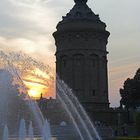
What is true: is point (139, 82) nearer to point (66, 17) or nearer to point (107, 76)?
point (107, 76)

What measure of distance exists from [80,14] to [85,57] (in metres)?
7.02

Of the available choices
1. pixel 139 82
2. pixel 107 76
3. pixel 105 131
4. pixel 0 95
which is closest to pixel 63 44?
pixel 107 76

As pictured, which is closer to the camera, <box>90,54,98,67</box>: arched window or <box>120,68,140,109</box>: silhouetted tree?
<box>120,68,140,109</box>: silhouetted tree

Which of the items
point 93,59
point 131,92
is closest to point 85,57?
point 93,59

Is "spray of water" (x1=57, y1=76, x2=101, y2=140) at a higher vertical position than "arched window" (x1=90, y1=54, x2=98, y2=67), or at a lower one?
lower

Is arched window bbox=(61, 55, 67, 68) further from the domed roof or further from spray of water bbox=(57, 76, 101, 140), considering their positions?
spray of water bbox=(57, 76, 101, 140)

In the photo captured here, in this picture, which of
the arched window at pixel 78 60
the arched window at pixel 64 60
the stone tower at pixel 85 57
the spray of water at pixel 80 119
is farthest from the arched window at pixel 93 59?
the spray of water at pixel 80 119

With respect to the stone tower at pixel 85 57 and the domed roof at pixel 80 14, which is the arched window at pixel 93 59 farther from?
the domed roof at pixel 80 14

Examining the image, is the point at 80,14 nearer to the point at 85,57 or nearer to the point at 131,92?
the point at 85,57

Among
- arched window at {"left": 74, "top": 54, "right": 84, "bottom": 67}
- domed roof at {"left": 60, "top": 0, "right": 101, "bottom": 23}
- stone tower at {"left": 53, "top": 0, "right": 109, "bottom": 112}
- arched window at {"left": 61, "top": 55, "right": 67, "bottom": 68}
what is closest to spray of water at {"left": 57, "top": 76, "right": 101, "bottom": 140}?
stone tower at {"left": 53, "top": 0, "right": 109, "bottom": 112}

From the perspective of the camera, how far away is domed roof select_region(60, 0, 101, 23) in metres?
62.3

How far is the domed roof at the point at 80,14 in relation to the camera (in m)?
62.3

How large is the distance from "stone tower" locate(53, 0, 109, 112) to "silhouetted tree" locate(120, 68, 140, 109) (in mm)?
3032

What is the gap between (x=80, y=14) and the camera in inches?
2515
